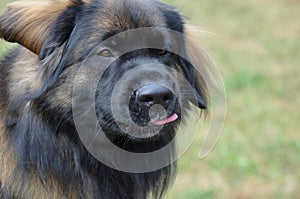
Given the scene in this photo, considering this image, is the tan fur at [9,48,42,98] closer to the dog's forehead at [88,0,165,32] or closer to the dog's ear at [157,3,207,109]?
the dog's forehead at [88,0,165,32]

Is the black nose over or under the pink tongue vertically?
over

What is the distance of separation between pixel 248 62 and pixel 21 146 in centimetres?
775

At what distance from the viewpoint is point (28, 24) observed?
4281 mm

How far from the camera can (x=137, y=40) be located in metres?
4.42

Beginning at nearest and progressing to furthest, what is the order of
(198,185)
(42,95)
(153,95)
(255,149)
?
(153,95), (42,95), (198,185), (255,149)

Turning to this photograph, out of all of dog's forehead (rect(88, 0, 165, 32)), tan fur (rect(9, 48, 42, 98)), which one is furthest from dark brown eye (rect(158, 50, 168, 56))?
tan fur (rect(9, 48, 42, 98))

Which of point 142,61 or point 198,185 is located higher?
point 142,61

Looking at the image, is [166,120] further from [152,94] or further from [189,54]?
[189,54]

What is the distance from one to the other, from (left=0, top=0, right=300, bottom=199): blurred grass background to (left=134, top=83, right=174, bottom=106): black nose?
1.09 metres

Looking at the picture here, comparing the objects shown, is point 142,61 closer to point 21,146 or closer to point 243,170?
point 21,146

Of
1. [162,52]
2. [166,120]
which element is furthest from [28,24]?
[166,120]

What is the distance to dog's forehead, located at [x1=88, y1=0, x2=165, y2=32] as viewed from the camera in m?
4.41

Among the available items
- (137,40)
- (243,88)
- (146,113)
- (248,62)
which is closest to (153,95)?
(146,113)

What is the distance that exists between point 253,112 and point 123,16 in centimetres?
500
